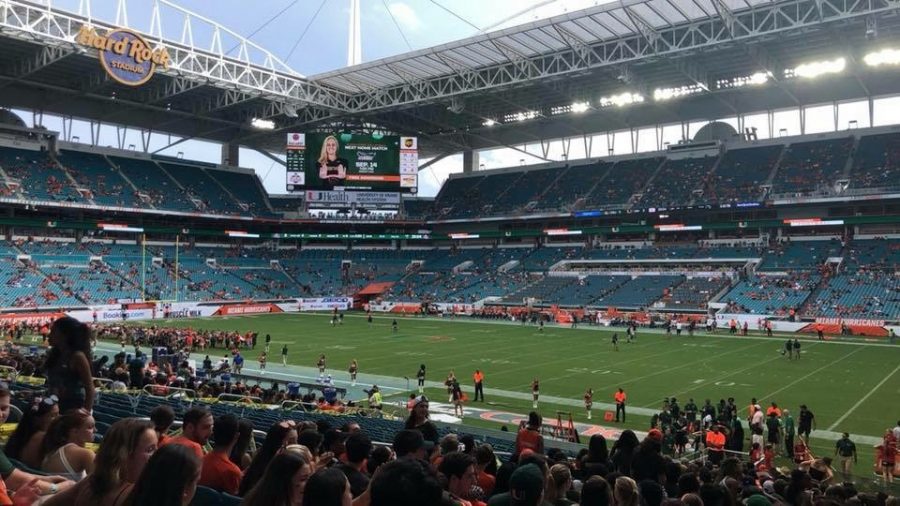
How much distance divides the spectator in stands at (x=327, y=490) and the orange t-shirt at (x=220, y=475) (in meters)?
2.13

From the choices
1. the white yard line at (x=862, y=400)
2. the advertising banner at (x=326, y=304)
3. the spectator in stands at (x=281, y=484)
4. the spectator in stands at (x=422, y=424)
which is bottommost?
the white yard line at (x=862, y=400)

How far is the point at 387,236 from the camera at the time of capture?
284 ft

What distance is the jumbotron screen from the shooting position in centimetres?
6206

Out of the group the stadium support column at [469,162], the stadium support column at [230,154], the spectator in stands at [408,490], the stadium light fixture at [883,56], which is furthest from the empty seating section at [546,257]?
the spectator in stands at [408,490]

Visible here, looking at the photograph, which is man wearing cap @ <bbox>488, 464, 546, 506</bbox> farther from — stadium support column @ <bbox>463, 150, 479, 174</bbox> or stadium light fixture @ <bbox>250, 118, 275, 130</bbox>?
stadium support column @ <bbox>463, 150, 479, 174</bbox>

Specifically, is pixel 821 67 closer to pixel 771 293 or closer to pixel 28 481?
pixel 771 293

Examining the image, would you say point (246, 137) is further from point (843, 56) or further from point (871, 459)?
point (871, 459)

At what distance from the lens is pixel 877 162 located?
58.5 meters

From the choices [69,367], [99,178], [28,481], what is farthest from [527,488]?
[99,178]

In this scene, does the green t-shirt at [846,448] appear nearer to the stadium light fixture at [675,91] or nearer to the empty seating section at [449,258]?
the stadium light fixture at [675,91]

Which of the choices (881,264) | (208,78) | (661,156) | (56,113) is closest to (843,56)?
(881,264)

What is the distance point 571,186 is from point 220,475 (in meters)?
74.0

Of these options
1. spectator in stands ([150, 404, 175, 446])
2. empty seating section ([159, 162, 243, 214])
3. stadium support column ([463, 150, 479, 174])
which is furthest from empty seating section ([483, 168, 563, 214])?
spectator in stands ([150, 404, 175, 446])

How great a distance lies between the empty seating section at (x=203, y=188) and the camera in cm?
7581
